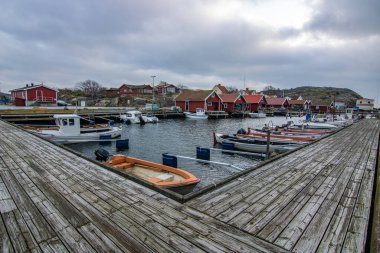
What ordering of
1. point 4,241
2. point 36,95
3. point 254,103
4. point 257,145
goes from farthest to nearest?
point 254,103
point 36,95
point 257,145
point 4,241

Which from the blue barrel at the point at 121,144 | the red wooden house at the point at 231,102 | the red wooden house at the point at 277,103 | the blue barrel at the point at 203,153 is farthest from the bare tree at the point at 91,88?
the blue barrel at the point at 203,153

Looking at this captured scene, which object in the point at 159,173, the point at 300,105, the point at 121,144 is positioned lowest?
the point at 121,144

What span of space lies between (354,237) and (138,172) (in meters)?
7.47

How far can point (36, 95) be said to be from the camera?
45.9 metres

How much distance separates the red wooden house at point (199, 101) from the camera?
49906 mm

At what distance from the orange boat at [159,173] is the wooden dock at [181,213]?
2001mm

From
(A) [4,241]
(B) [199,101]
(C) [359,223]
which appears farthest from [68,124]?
(B) [199,101]

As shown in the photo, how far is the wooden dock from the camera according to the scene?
2.83 m

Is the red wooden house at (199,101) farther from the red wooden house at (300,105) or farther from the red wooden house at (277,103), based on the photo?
the red wooden house at (300,105)

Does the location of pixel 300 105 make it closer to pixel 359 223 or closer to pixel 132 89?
pixel 132 89

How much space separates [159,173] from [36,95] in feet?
162

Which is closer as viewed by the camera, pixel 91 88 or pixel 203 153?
pixel 203 153

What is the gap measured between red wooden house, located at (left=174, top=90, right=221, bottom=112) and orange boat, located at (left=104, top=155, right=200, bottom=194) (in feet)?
134

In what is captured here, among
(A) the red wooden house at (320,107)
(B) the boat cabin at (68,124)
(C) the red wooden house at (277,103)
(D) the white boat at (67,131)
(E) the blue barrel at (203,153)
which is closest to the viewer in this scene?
(E) the blue barrel at (203,153)
